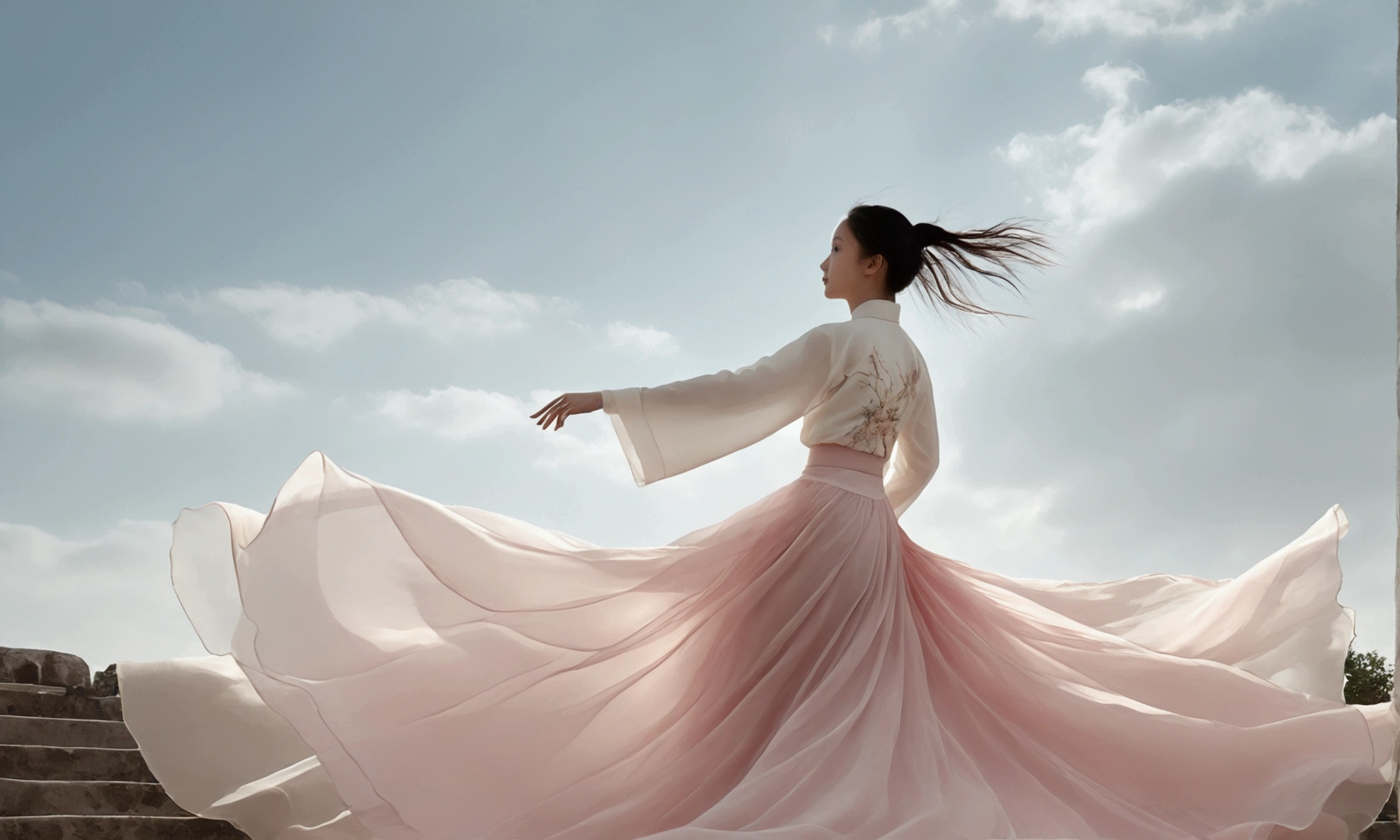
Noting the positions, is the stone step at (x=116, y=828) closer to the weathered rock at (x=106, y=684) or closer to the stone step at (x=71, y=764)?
the stone step at (x=71, y=764)

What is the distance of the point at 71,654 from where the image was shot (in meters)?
4.15

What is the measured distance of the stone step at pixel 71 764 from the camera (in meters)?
3.12

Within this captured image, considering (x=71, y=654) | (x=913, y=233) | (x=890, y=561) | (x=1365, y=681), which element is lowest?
(x=1365, y=681)

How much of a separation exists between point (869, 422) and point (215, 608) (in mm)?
1802

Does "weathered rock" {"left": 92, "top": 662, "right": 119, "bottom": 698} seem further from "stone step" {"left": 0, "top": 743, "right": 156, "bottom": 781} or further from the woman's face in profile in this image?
the woman's face in profile

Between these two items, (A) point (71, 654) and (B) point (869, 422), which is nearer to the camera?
(B) point (869, 422)

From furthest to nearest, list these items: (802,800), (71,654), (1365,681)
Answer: (1365,681) → (71,654) → (802,800)

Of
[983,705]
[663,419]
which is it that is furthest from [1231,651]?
[663,419]

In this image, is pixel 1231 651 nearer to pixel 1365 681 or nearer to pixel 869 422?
pixel 869 422

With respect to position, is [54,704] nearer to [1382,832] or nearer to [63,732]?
[63,732]

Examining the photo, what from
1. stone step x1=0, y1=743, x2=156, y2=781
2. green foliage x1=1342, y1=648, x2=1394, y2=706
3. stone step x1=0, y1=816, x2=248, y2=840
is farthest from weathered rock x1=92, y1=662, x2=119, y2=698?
green foliage x1=1342, y1=648, x2=1394, y2=706

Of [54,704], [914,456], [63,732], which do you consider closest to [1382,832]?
[914,456]

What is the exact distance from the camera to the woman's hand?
2705 millimetres

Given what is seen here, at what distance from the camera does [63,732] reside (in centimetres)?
354
